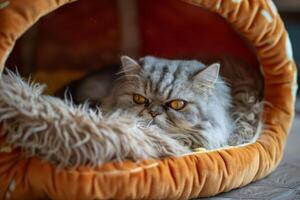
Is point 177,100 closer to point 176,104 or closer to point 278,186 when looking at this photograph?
point 176,104

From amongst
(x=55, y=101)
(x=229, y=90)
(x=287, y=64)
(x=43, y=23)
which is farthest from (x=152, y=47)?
(x=55, y=101)

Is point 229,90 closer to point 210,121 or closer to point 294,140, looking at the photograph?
point 210,121

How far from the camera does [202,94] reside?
1366mm

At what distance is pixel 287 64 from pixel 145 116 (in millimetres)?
507

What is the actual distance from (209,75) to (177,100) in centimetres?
12

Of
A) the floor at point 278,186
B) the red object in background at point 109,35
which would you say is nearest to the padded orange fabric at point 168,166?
the floor at point 278,186

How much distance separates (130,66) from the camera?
1379 mm

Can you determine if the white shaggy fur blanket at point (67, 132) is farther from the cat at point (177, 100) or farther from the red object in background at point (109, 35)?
the red object in background at point (109, 35)

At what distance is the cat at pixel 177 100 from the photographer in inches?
51.6

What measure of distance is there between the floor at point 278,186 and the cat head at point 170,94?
0.22 meters

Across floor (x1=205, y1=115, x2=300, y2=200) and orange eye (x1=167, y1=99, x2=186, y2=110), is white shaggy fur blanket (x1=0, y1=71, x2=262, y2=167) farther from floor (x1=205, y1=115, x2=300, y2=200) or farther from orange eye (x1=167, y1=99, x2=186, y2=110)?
floor (x1=205, y1=115, x2=300, y2=200)

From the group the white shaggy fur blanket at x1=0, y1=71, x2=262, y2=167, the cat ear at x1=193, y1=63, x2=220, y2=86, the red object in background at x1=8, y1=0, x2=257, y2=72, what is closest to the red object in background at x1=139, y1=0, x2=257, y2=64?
the red object in background at x1=8, y1=0, x2=257, y2=72

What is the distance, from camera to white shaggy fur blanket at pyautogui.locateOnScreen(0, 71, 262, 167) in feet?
3.61

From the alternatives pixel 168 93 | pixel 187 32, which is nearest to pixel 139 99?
pixel 168 93
